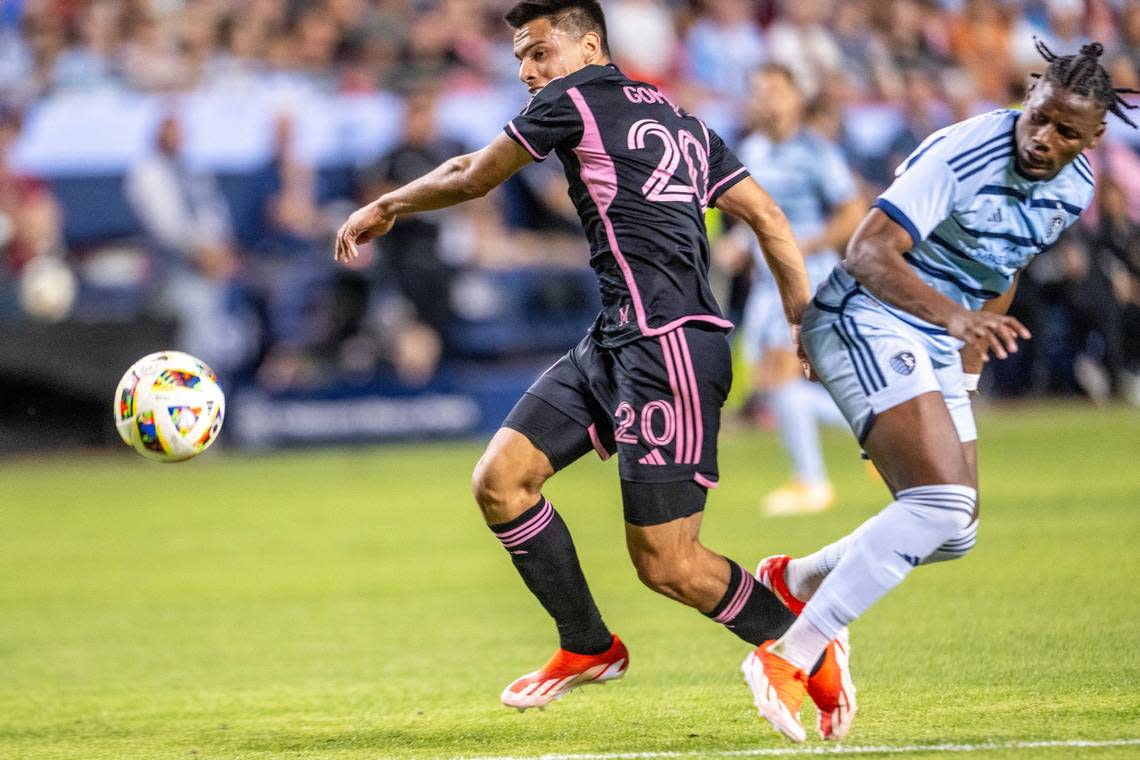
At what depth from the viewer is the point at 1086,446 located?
1441 cm

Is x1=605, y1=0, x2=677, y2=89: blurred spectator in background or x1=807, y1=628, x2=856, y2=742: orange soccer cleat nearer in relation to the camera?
x1=807, y1=628, x2=856, y2=742: orange soccer cleat

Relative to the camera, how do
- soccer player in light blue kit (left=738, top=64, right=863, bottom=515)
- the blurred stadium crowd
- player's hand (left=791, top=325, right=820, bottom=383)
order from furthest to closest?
the blurred stadium crowd
soccer player in light blue kit (left=738, top=64, right=863, bottom=515)
player's hand (left=791, top=325, right=820, bottom=383)

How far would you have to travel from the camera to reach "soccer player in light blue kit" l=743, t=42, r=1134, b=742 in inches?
201

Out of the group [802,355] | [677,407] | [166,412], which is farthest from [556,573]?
[166,412]

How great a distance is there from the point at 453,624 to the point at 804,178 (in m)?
4.88

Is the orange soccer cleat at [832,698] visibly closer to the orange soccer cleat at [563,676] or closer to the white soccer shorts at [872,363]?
the white soccer shorts at [872,363]

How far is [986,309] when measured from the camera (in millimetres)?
5906

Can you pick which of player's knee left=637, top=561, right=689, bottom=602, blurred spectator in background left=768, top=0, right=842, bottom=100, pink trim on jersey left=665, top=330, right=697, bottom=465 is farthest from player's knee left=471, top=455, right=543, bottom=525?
blurred spectator in background left=768, top=0, right=842, bottom=100

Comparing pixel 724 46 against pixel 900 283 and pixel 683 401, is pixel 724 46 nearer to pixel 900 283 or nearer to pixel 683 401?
pixel 683 401

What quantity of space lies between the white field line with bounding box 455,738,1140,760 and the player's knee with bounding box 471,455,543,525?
0.94 metres

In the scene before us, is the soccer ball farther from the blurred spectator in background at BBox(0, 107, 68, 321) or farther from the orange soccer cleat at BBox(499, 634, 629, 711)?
the blurred spectator in background at BBox(0, 107, 68, 321)

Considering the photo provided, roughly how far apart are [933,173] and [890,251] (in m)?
0.29

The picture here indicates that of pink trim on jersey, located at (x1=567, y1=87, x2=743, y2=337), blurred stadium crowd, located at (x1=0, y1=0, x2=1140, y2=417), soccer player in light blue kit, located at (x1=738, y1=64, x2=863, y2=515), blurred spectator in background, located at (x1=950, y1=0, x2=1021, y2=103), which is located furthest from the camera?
blurred spectator in background, located at (x1=950, y1=0, x2=1021, y2=103)

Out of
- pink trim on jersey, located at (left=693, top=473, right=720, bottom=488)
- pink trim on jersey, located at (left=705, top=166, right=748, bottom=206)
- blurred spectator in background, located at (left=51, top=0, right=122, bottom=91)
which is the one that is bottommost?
pink trim on jersey, located at (left=693, top=473, right=720, bottom=488)
